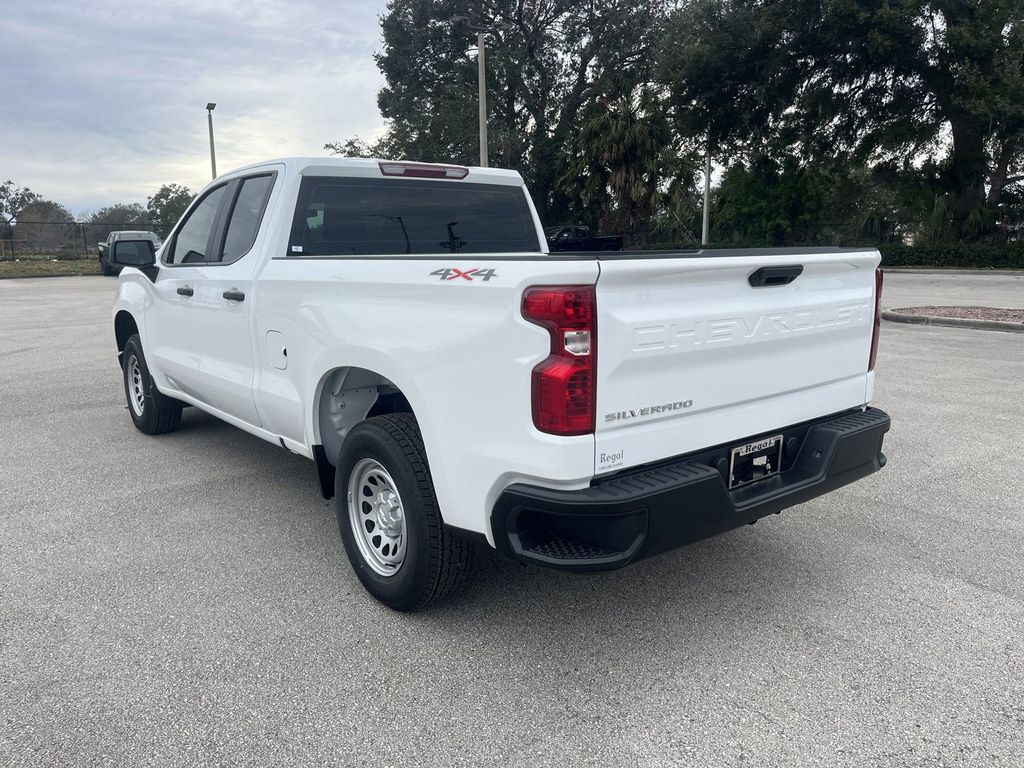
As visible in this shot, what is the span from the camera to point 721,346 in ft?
9.83

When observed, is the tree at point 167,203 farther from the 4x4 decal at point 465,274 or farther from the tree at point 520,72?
the 4x4 decal at point 465,274

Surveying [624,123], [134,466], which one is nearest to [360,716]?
[134,466]

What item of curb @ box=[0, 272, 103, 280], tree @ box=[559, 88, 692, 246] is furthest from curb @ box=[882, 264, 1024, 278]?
curb @ box=[0, 272, 103, 280]

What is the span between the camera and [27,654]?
3.12 metres

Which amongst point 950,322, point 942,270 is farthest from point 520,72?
point 950,322

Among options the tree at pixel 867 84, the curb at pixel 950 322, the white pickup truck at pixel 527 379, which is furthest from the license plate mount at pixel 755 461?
the tree at pixel 867 84

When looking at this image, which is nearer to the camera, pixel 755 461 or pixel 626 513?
pixel 626 513

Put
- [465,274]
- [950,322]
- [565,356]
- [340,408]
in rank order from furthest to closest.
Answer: [950,322], [340,408], [465,274], [565,356]

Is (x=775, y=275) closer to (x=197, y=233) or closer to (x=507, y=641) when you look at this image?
(x=507, y=641)

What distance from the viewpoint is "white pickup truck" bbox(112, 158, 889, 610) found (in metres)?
2.65

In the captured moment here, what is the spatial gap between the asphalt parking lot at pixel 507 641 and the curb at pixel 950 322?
27.8ft

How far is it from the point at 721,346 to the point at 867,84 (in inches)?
1236

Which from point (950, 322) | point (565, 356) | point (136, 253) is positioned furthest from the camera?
point (950, 322)

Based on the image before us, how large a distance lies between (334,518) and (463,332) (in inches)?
84.8
